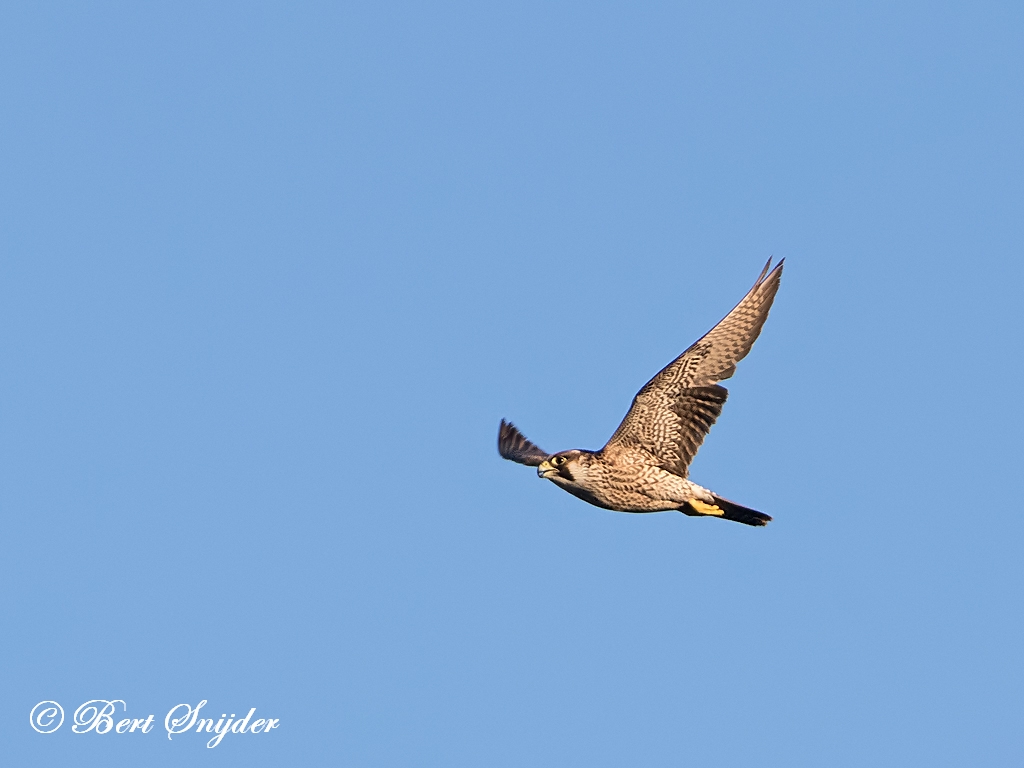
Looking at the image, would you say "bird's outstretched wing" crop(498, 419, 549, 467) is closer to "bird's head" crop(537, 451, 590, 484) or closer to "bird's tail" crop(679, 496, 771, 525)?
"bird's head" crop(537, 451, 590, 484)

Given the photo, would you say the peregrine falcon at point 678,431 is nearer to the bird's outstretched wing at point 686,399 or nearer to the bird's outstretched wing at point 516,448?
the bird's outstretched wing at point 686,399

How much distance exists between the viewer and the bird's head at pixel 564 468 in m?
12.2

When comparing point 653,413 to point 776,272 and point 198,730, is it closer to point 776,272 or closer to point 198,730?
point 776,272

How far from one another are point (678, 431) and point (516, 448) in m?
2.69

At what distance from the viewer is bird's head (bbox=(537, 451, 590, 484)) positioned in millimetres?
12227

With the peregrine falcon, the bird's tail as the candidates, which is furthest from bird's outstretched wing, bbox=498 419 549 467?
the bird's tail

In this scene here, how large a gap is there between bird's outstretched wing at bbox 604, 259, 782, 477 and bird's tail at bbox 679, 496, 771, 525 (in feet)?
1.21

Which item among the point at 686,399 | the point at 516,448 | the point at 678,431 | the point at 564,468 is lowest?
the point at 564,468

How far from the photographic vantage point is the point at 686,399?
12781 millimetres

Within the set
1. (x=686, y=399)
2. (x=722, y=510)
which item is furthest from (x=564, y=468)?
(x=722, y=510)

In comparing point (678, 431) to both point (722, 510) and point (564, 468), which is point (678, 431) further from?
point (564, 468)

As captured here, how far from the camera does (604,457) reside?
41.4 feet

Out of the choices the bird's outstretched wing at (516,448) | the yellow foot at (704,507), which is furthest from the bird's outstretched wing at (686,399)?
the bird's outstretched wing at (516,448)

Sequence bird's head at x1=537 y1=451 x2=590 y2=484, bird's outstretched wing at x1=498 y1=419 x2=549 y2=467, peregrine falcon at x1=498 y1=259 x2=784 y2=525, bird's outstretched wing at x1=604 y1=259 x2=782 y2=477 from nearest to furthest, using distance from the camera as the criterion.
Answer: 1. bird's head at x1=537 y1=451 x2=590 y2=484
2. peregrine falcon at x1=498 y1=259 x2=784 y2=525
3. bird's outstretched wing at x1=604 y1=259 x2=782 y2=477
4. bird's outstretched wing at x1=498 y1=419 x2=549 y2=467
